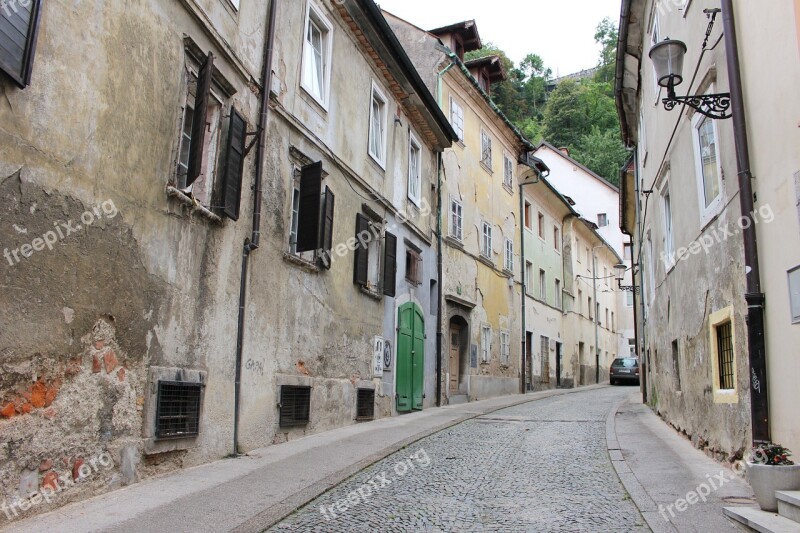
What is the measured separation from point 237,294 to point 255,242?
778 millimetres

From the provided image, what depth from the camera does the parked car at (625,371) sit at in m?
30.8

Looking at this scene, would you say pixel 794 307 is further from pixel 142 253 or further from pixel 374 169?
pixel 374 169

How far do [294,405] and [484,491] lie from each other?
3942mm

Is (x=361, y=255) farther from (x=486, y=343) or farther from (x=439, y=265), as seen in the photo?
(x=486, y=343)

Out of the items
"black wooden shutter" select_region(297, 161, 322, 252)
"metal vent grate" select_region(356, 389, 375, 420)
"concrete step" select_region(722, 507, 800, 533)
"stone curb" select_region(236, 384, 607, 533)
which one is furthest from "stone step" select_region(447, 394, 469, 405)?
"concrete step" select_region(722, 507, 800, 533)

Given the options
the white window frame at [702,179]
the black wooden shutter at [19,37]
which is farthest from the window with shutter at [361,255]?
the black wooden shutter at [19,37]

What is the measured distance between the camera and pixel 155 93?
259 inches

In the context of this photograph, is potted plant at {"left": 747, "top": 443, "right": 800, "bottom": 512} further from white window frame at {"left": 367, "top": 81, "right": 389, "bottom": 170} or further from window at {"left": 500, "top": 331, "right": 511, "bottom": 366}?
window at {"left": 500, "top": 331, "right": 511, "bottom": 366}

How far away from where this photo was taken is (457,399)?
59.4 feet

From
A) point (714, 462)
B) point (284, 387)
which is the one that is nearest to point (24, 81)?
point (284, 387)

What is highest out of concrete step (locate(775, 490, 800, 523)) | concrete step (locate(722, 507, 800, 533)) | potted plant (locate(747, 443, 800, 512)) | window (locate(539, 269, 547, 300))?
window (locate(539, 269, 547, 300))

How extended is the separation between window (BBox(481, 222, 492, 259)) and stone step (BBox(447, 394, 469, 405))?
486 centimetres

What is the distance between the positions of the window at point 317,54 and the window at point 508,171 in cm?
1354

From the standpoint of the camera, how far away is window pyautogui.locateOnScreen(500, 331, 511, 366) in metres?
22.1
